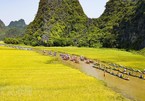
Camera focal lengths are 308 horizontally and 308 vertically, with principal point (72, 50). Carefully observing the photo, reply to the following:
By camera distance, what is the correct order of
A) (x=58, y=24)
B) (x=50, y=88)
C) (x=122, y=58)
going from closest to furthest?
(x=50, y=88) → (x=122, y=58) → (x=58, y=24)

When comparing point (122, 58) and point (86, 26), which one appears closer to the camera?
point (122, 58)

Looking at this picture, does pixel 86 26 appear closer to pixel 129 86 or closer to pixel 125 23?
pixel 125 23

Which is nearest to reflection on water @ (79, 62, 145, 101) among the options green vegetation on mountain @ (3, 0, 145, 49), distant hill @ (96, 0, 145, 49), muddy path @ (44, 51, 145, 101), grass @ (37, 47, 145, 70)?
muddy path @ (44, 51, 145, 101)

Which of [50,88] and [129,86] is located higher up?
[50,88]

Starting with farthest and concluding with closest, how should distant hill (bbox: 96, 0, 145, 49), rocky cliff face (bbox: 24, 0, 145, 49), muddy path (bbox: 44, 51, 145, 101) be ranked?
rocky cliff face (bbox: 24, 0, 145, 49) < distant hill (bbox: 96, 0, 145, 49) < muddy path (bbox: 44, 51, 145, 101)

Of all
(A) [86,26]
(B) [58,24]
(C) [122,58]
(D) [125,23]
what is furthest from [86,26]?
(C) [122,58]

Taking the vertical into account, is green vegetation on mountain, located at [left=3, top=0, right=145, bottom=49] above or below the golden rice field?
above

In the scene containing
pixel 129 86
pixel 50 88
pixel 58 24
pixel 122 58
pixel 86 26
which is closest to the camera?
pixel 50 88

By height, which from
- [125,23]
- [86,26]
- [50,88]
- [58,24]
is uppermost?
[125,23]

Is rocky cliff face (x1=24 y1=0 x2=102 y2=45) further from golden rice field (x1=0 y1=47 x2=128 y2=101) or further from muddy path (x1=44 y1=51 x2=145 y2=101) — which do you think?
golden rice field (x1=0 y1=47 x2=128 y2=101)

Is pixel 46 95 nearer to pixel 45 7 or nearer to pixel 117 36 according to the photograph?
pixel 117 36

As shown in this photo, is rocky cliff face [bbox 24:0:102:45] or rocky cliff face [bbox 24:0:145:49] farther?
rocky cliff face [bbox 24:0:102:45]

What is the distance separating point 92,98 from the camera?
27.5 metres

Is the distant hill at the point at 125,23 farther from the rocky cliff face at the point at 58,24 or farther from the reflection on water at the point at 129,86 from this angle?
the reflection on water at the point at 129,86
